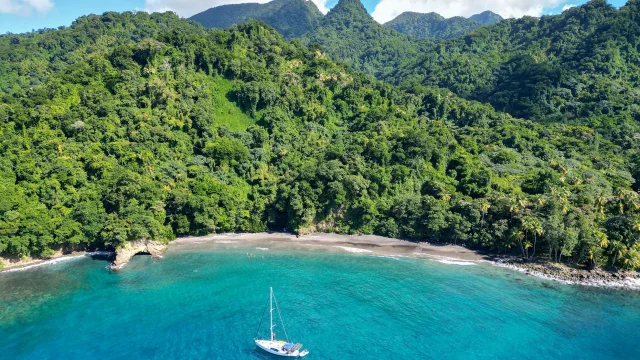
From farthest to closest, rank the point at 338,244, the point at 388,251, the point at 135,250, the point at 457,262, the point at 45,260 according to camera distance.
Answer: the point at 338,244, the point at 388,251, the point at 135,250, the point at 457,262, the point at 45,260

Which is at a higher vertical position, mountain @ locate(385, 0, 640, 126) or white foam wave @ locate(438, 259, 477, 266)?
mountain @ locate(385, 0, 640, 126)

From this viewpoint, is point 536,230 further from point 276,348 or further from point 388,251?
point 276,348

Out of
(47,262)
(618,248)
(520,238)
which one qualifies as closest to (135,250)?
(47,262)

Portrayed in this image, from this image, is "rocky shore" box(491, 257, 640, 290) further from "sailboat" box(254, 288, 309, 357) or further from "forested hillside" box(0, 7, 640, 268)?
"sailboat" box(254, 288, 309, 357)

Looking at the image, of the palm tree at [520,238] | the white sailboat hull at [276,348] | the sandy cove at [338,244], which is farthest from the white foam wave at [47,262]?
the palm tree at [520,238]

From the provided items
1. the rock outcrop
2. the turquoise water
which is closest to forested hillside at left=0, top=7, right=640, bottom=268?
the rock outcrop

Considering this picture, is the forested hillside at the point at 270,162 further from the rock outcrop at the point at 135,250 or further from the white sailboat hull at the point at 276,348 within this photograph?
the white sailboat hull at the point at 276,348

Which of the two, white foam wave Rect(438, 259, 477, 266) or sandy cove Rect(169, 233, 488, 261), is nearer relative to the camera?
white foam wave Rect(438, 259, 477, 266)
